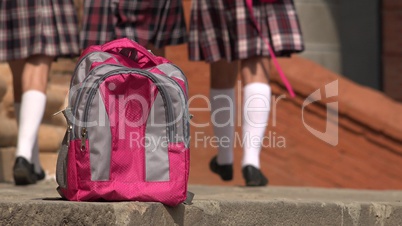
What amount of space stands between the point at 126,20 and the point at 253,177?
909 millimetres

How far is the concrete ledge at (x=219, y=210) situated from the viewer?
313 centimetres

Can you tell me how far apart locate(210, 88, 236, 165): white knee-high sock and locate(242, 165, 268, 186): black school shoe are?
54 centimetres

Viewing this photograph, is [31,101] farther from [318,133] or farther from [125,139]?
[318,133]

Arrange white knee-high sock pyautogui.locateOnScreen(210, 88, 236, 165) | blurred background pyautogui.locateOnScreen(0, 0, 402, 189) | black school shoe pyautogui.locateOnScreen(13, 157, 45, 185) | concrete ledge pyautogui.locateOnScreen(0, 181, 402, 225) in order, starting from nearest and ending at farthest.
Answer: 1. concrete ledge pyautogui.locateOnScreen(0, 181, 402, 225)
2. black school shoe pyautogui.locateOnScreen(13, 157, 45, 185)
3. white knee-high sock pyautogui.locateOnScreen(210, 88, 236, 165)
4. blurred background pyautogui.locateOnScreen(0, 0, 402, 189)

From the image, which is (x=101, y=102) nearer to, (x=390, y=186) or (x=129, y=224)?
(x=129, y=224)

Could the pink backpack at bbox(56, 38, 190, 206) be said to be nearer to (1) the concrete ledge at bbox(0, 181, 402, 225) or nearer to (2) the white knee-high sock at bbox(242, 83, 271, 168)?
(1) the concrete ledge at bbox(0, 181, 402, 225)

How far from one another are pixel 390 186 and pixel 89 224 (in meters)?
4.72

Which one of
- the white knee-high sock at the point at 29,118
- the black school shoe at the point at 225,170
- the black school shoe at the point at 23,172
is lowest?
the black school shoe at the point at 225,170

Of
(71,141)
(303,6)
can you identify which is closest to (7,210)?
(71,141)

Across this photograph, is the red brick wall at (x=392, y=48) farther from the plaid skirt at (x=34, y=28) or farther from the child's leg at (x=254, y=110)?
the plaid skirt at (x=34, y=28)

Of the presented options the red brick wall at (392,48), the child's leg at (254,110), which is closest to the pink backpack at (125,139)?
the child's leg at (254,110)

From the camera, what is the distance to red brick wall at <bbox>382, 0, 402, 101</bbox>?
8971 millimetres

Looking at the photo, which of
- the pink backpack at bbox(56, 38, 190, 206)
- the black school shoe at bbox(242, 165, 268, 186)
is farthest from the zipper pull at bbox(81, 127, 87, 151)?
the black school shoe at bbox(242, 165, 268, 186)

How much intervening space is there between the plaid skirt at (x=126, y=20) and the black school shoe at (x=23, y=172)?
68 centimetres
